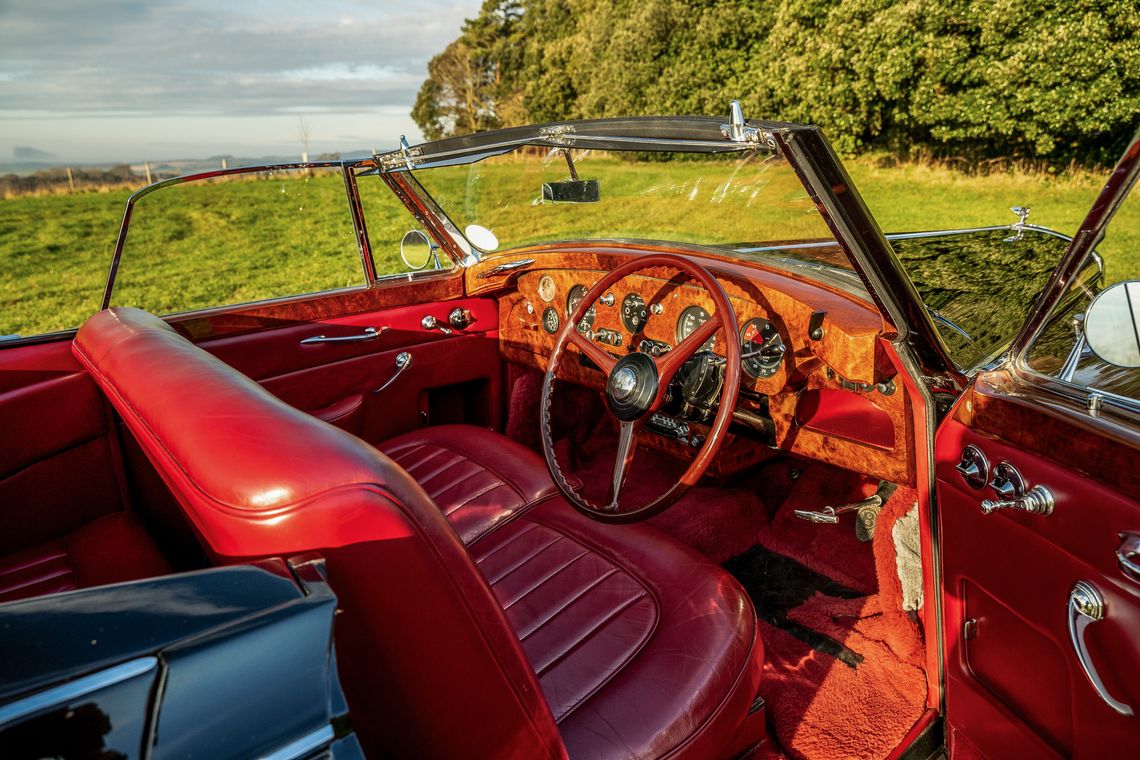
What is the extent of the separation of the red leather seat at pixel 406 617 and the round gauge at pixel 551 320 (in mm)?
1545

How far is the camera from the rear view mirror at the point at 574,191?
95.0 inches

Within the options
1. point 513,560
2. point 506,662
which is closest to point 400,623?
point 506,662

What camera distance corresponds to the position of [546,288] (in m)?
2.91

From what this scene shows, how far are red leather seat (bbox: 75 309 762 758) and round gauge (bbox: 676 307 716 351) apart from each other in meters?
0.95

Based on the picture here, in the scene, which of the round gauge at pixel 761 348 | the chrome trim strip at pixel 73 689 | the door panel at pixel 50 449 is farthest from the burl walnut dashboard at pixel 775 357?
the door panel at pixel 50 449

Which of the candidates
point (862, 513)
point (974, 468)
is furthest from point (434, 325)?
point (974, 468)

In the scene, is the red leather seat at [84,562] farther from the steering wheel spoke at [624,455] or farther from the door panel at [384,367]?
the steering wheel spoke at [624,455]

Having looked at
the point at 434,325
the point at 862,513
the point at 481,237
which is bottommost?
the point at 862,513

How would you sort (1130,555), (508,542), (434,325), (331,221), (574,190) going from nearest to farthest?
(1130,555) < (508,542) < (574,190) < (434,325) < (331,221)

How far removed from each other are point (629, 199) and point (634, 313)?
0.41 metres

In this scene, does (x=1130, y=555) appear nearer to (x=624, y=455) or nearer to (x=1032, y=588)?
(x=1032, y=588)

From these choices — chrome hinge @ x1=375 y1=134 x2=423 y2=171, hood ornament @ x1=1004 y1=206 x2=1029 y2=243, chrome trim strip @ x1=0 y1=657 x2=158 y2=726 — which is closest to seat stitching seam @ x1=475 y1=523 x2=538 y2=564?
chrome trim strip @ x1=0 y1=657 x2=158 y2=726

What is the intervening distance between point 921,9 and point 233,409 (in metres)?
14.4

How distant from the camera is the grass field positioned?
220cm
